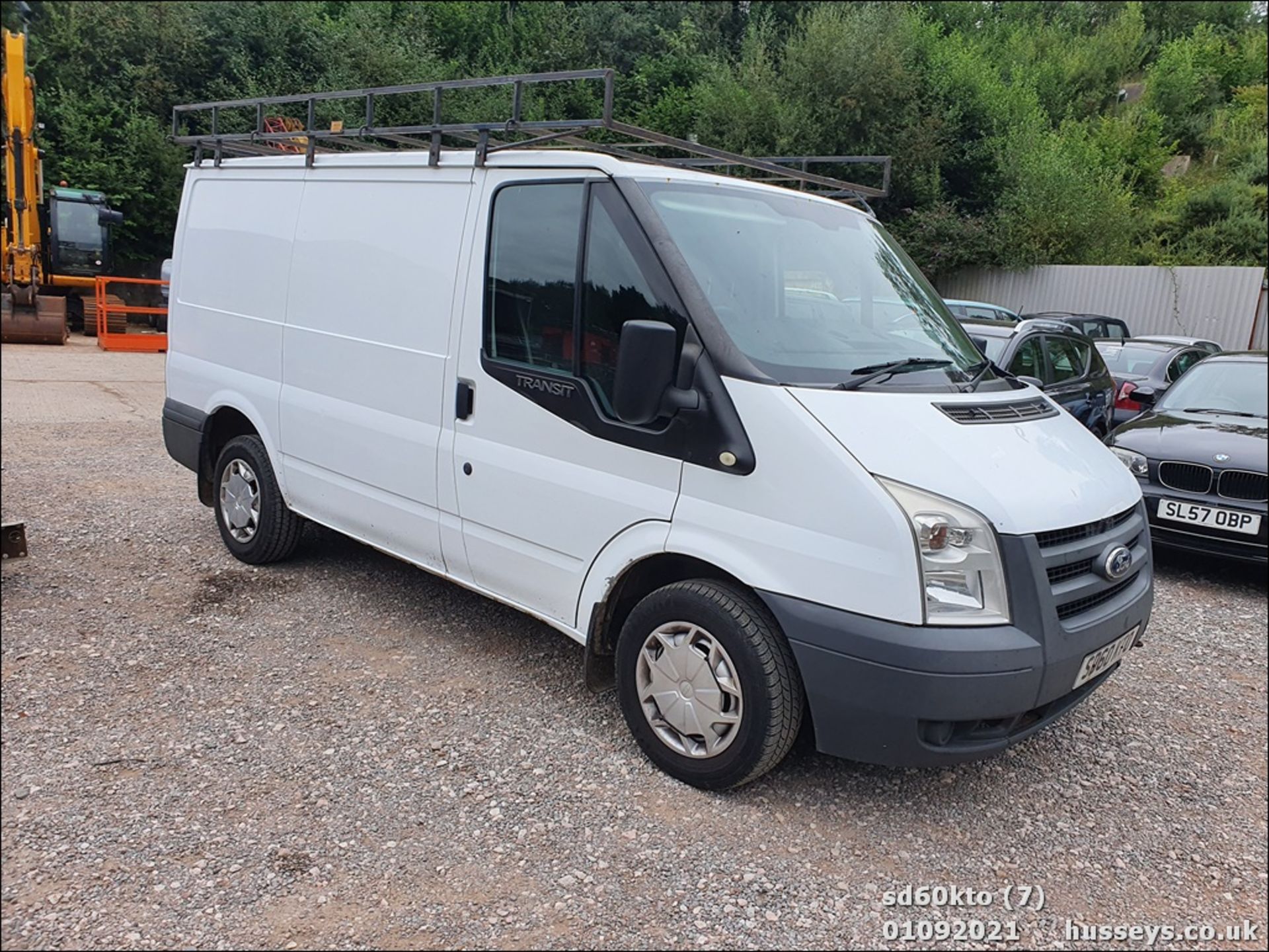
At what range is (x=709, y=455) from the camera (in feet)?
10.1

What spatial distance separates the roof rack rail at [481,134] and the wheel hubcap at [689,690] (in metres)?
1.77

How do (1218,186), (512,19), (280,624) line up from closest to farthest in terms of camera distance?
(280,624), (1218,186), (512,19)

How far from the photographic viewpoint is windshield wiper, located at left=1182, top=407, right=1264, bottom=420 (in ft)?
3.88

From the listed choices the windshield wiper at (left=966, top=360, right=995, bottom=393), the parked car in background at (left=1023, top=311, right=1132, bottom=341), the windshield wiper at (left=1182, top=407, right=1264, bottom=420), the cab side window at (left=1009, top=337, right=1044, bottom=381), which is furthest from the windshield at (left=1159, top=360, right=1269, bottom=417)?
the parked car in background at (left=1023, top=311, right=1132, bottom=341)

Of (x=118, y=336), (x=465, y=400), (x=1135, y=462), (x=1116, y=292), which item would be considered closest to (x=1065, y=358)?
(x=1135, y=462)

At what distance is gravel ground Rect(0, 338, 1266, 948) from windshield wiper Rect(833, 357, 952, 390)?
4.72 feet

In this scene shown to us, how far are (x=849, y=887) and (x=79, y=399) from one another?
11137 mm

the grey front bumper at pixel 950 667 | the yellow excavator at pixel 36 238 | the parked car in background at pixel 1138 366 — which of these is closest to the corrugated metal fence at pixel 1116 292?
the parked car in background at pixel 1138 366

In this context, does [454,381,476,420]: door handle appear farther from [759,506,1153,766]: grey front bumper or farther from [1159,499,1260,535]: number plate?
[1159,499,1260,535]: number plate

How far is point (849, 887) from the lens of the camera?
110 inches

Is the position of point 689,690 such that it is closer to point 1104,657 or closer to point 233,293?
point 1104,657

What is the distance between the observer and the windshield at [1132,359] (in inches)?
385

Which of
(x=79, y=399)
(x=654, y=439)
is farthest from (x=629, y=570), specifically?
(x=79, y=399)

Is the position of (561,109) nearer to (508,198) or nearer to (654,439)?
(508,198)
